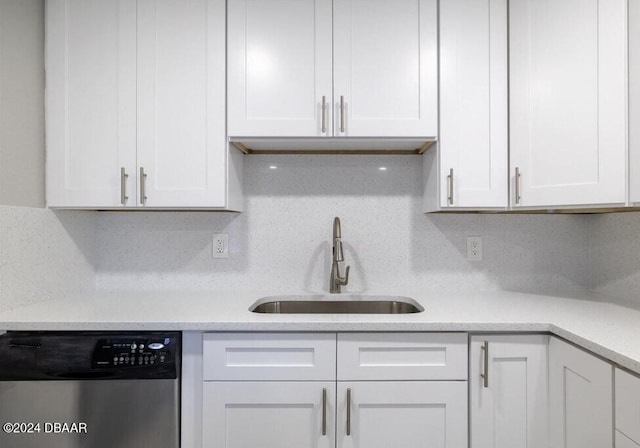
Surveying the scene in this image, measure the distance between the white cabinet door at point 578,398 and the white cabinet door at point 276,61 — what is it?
47.8 inches

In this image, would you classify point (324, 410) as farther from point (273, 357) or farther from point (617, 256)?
point (617, 256)

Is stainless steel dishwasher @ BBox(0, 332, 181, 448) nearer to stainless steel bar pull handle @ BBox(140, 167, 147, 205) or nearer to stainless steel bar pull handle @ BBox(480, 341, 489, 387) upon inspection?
stainless steel bar pull handle @ BBox(140, 167, 147, 205)

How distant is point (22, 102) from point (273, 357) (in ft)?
4.56

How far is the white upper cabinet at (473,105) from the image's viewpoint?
159cm

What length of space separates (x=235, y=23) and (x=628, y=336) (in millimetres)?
1778

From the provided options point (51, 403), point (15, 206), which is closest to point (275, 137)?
point (15, 206)

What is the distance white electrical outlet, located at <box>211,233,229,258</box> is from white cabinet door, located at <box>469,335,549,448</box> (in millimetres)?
1236

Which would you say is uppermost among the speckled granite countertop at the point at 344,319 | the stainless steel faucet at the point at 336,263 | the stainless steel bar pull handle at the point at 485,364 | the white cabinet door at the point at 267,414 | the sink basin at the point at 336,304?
the stainless steel faucet at the point at 336,263

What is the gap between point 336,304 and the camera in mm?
1803

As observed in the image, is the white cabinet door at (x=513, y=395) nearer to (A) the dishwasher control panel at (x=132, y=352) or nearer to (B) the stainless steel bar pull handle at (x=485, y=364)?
(B) the stainless steel bar pull handle at (x=485, y=364)

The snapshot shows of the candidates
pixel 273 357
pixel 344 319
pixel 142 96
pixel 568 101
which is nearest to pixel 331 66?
pixel 142 96

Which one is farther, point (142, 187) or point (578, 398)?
point (142, 187)

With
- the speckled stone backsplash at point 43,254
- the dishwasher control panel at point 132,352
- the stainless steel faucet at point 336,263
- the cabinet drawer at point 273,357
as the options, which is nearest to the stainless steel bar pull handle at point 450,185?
the stainless steel faucet at point 336,263

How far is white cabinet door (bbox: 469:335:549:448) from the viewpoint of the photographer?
4.30 ft
